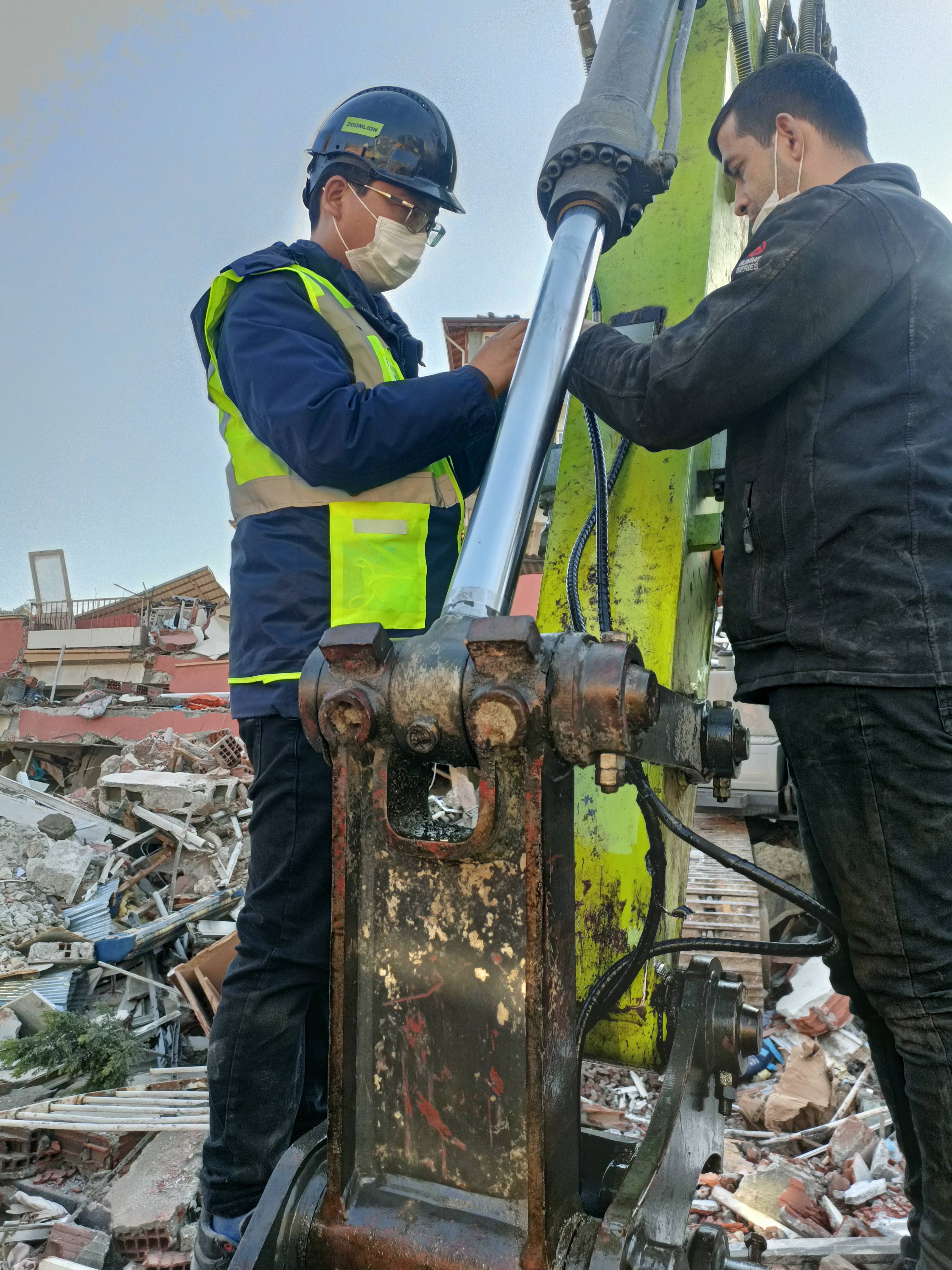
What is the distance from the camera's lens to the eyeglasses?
6.54 feet

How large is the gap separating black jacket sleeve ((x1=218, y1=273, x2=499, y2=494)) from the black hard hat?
0.52 meters

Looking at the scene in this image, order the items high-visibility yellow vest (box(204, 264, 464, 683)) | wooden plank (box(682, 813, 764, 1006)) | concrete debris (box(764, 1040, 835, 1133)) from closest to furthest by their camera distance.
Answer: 1. high-visibility yellow vest (box(204, 264, 464, 683))
2. concrete debris (box(764, 1040, 835, 1133))
3. wooden plank (box(682, 813, 764, 1006))

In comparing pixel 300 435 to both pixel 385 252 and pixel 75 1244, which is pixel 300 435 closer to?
pixel 385 252

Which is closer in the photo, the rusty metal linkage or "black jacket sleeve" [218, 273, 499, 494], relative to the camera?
the rusty metal linkage

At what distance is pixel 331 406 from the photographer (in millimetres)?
1519

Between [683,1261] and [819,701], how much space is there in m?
0.83

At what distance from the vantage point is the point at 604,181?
161 centimetres

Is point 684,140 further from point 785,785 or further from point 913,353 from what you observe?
point 785,785

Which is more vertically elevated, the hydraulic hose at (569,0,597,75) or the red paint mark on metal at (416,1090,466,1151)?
the hydraulic hose at (569,0,597,75)

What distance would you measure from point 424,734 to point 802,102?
1.57 meters

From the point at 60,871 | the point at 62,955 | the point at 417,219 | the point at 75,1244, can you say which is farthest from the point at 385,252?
the point at 60,871

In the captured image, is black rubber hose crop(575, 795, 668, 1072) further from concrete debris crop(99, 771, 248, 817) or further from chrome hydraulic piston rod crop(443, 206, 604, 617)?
concrete debris crop(99, 771, 248, 817)

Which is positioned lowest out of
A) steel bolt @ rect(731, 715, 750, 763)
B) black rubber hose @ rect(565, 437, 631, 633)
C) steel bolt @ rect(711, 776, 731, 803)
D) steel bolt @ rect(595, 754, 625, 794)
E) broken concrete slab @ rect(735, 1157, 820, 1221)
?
broken concrete slab @ rect(735, 1157, 820, 1221)

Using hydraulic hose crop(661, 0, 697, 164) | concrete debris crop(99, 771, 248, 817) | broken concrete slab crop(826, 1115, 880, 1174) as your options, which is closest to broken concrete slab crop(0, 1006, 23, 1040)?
concrete debris crop(99, 771, 248, 817)
